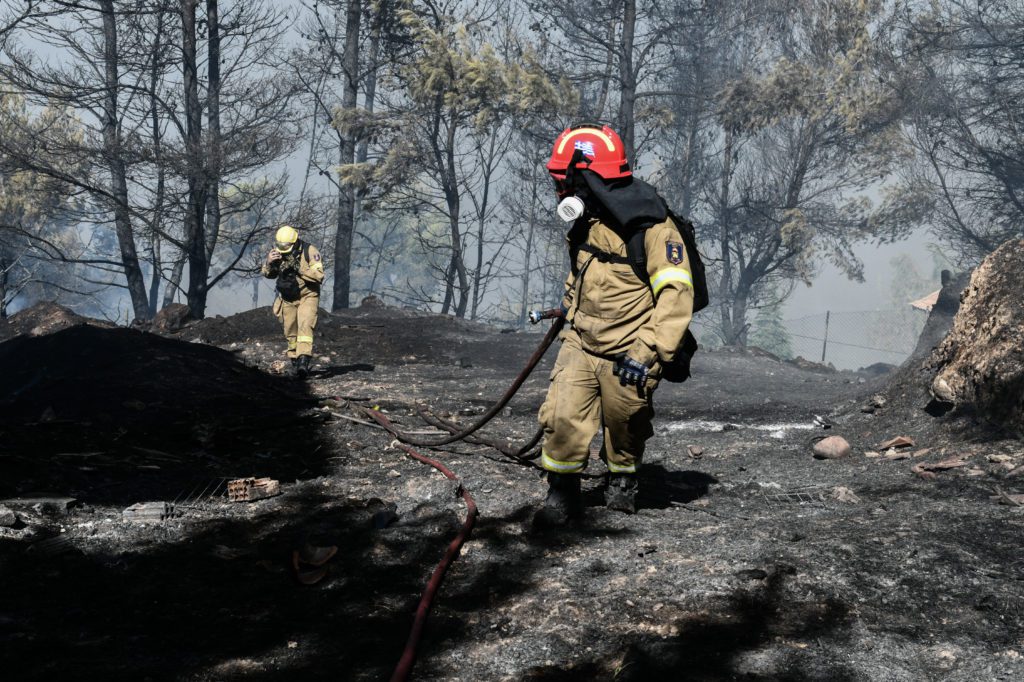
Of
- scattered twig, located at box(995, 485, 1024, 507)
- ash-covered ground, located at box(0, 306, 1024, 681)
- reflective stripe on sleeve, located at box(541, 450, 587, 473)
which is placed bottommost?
ash-covered ground, located at box(0, 306, 1024, 681)

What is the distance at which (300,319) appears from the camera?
9.92 meters

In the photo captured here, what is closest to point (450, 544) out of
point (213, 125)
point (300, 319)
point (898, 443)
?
point (898, 443)

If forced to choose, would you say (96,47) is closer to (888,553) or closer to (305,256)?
(305,256)

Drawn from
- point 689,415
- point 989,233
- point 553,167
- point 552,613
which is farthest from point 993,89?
point 552,613

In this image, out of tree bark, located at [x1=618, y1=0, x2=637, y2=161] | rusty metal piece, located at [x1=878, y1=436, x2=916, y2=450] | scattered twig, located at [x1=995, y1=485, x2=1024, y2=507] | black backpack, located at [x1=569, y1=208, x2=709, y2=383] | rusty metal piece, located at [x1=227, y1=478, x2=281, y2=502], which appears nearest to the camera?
black backpack, located at [x1=569, y1=208, x2=709, y2=383]

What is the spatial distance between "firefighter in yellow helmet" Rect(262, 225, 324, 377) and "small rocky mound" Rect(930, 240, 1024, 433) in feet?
21.2

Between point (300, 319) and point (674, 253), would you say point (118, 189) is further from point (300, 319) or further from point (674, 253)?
point (674, 253)

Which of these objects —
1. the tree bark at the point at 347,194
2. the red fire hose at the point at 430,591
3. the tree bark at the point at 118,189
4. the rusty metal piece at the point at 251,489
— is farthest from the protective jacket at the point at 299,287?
the tree bark at the point at 347,194

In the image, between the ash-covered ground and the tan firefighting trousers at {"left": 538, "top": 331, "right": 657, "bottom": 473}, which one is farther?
the tan firefighting trousers at {"left": 538, "top": 331, "right": 657, "bottom": 473}

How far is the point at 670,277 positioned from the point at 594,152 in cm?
73

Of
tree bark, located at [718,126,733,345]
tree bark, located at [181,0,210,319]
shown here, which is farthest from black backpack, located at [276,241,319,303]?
tree bark, located at [718,126,733,345]

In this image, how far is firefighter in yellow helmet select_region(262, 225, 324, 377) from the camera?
32.0ft

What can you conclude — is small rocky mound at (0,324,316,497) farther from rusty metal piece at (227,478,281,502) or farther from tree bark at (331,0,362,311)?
tree bark at (331,0,362,311)

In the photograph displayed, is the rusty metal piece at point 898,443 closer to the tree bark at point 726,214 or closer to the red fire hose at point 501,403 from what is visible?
the red fire hose at point 501,403
